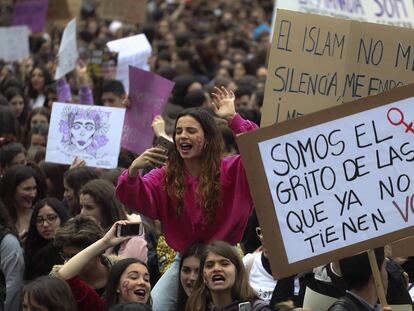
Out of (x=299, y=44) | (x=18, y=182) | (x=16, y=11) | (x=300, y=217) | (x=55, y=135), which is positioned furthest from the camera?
(x=16, y=11)

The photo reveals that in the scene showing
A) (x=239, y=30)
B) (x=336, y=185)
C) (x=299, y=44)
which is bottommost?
(x=336, y=185)

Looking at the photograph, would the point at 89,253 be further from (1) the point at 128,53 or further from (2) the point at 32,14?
(2) the point at 32,14

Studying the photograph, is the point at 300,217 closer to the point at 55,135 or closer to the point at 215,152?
the point at 215,152

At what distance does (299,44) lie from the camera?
9.09 metres

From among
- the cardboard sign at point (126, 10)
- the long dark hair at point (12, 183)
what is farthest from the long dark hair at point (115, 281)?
the cardboard sign at point (126, 10)

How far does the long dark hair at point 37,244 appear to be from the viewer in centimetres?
862

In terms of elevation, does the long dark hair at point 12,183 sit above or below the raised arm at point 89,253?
above

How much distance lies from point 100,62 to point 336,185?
9998mm

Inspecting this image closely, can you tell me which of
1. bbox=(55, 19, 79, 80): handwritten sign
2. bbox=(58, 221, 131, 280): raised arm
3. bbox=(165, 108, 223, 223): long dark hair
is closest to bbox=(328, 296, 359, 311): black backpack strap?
bbox=(165, 108, 223, 223): long dark hair

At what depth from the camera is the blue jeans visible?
297 inches

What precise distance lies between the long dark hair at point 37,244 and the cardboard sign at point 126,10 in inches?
487

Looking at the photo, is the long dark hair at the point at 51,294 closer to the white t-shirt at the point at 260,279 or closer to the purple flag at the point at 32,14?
the white t-shirt at the point at 260,279

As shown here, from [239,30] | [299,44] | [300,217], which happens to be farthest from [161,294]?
[239,30]

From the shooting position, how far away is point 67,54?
45.8 ft
